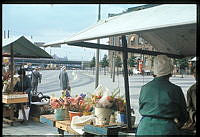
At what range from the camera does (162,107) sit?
2646 mm

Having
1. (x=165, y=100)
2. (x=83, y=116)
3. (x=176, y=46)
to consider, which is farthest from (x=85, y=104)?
(x=165, y=100)

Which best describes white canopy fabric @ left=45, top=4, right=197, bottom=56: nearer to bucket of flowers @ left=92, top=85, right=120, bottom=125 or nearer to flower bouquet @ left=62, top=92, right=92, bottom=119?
bucket of flowers @ left=92, top=85, right=120, bottom=125

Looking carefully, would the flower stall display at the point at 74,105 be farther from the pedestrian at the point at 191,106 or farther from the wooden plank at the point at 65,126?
the pedestrian at the point at 191,106

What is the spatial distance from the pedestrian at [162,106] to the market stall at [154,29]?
0.46 meters

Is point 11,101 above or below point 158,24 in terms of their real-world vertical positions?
below

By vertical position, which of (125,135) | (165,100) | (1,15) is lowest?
(125,135)

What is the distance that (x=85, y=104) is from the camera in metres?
4.28

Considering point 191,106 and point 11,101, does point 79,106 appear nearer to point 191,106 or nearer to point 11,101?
point 191,106

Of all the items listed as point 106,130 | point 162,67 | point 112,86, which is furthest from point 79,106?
point 112,86

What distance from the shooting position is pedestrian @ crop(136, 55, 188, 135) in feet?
8.66

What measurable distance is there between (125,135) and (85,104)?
3.51ft

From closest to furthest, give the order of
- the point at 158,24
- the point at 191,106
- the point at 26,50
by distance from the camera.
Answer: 1. the point at 158,24
2. the point at 191,106
3. the point at 26,50

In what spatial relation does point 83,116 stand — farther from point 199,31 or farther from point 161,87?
point 199,31

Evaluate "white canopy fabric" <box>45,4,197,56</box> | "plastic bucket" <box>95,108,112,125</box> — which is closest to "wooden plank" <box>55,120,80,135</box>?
"plastic bucket" <box>95,108,112,125</box>
